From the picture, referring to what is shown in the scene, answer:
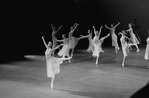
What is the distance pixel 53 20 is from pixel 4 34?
4.87 meters

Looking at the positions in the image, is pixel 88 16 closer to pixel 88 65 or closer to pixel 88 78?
pixel 88 65

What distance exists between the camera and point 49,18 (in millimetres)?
16922

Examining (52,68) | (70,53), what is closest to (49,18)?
(70,53)

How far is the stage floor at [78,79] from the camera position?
6352 millimetres

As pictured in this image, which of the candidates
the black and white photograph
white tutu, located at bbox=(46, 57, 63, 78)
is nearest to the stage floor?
the black and white photograph

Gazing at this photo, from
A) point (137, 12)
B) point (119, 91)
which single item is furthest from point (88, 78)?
point (137, 12)

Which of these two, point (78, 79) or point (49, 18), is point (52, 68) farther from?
point (49, 18)

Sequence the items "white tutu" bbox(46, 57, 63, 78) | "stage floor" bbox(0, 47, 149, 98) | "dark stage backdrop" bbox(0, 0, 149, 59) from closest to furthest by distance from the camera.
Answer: "stage floor" bbox(0, 47, 149, 98) → "white tutu" bbox(46, 57, 63, 78) → "dark stage backdrop" bbox(0, 0, 149, 59)

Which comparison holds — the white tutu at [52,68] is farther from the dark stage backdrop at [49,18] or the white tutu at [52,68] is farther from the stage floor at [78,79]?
the dark stage backdrop at [49,18]

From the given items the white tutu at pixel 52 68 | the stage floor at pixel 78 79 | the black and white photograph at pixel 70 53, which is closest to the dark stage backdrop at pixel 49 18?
the black and white photograph at pixel 70 53

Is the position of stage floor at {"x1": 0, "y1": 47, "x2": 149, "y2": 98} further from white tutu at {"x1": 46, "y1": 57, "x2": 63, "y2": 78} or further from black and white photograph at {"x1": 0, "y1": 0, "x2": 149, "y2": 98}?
white tutu at {"x1": 46, "y1": 57, "x2": 63, "y2": 78}

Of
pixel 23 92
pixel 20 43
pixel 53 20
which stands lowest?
pixel 23 92

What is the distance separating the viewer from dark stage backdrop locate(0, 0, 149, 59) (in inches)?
523

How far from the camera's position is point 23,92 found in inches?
257
